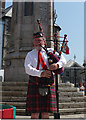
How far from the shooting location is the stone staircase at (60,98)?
5117 mm

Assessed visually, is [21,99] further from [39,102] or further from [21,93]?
[39,102]

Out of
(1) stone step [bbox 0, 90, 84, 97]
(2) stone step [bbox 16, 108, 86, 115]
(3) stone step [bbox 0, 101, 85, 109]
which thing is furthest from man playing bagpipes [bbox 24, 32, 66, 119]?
(1) stone step [bbox 0, 90, 84, 97]

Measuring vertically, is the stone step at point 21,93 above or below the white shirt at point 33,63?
below

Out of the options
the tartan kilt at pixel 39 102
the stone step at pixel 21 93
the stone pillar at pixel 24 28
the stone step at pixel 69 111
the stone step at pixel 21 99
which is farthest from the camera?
the stone pillar at pixel 24 28

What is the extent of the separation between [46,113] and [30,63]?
0.89m

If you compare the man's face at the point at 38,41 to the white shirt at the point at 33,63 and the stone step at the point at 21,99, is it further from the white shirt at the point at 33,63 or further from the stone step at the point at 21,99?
the stone step at the point at 21,99

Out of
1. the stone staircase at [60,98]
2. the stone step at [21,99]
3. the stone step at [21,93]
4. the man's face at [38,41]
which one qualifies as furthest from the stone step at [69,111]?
the man's face at [38,41]

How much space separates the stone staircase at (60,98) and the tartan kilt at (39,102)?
2523 millimetres

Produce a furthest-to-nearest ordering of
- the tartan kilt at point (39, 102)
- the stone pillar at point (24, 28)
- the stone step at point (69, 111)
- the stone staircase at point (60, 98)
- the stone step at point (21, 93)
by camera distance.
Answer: the stone pillar at point (24, 28)
the stone step at point (21, 93)
the stone staircase at point (60, 98)
the stone step at point (69, 111)
the tartan kilt at point (39, 102)

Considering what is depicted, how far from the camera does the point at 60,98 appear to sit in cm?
555

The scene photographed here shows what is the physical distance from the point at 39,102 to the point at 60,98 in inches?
125

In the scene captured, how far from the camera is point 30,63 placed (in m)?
2.68

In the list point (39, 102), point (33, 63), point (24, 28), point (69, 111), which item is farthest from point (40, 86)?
point (24, 28)

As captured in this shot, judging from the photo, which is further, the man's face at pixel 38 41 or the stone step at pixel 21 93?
the stone step at pixel 21 93
